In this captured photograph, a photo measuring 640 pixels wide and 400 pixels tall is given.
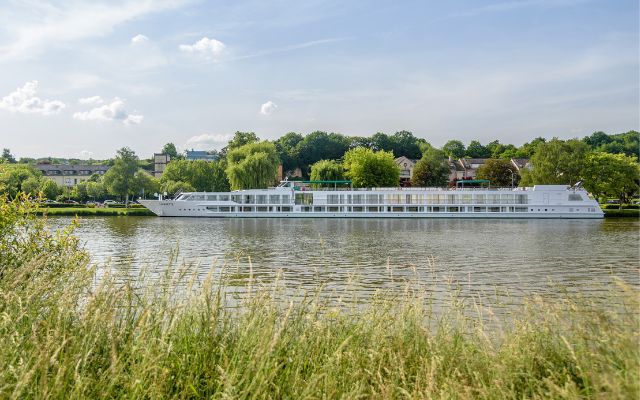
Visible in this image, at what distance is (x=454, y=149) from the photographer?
15238cm

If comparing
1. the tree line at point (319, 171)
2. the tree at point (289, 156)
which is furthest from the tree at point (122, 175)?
the tree at point (289, 156)

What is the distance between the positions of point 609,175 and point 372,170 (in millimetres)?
33295

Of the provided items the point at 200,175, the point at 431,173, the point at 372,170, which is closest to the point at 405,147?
the point at 431,173

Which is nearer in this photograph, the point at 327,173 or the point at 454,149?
the point at 327,173

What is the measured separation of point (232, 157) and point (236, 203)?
58.9 feet

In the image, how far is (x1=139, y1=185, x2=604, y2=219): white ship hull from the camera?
63.8 metres

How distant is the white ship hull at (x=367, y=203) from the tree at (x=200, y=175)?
25287 mm

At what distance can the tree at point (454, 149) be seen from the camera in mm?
149125

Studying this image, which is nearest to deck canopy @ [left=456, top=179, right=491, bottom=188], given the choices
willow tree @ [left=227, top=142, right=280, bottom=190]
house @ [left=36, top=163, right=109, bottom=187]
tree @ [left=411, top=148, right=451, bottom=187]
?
tree @ [left=411, top=148, right=451, bottom=187]

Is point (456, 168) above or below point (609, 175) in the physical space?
above

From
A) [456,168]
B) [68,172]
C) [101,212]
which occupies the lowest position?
[101,212]

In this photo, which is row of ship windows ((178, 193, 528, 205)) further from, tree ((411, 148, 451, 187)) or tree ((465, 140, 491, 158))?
tree ((465, 140, 491, 158))

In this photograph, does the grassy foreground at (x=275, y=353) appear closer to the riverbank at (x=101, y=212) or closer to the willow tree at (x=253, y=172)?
the riverbank at (x=101, y=212)

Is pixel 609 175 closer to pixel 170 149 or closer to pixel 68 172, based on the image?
pixel 68 172
